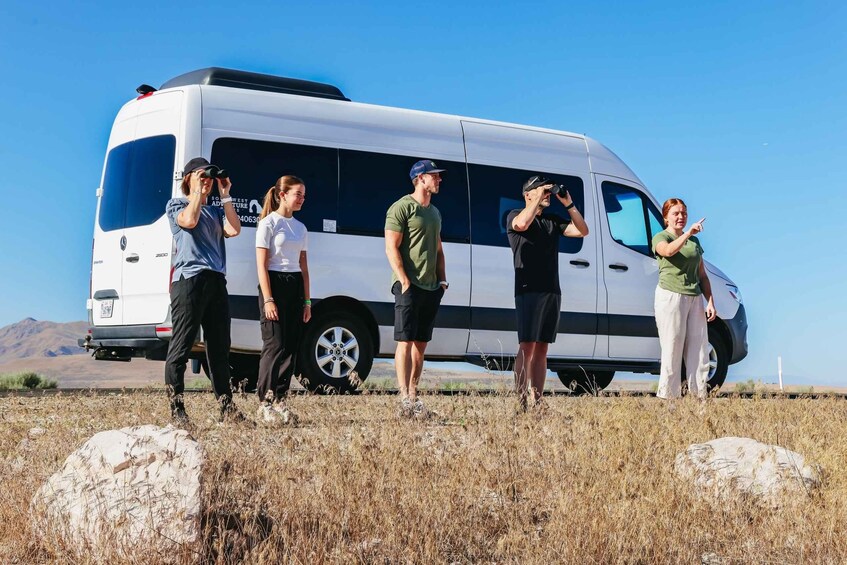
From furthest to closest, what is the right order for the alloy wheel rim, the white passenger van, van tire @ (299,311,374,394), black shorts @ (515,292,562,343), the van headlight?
the van headlight
the alloy wheel rim
van tire @ (299,311,374,394)
the white passenger van
black shorts @ (515,292,562,343)

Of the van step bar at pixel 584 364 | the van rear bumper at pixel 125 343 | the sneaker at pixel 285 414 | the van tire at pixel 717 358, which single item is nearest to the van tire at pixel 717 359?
the van tire at pixel 717 358

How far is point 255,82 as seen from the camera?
10.4m

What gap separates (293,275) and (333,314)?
2.99 metres

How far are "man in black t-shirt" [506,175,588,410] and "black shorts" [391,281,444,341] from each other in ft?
2.22

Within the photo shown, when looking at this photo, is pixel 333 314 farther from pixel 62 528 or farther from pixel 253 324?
pixel 62 528

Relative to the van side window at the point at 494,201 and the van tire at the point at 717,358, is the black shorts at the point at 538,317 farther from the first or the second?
the van tire at the point at 717,358

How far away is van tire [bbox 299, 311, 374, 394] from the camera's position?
9914mm

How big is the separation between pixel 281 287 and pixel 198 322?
698 mm

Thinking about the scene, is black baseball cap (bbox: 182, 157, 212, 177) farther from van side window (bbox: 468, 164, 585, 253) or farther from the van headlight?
the van headlight

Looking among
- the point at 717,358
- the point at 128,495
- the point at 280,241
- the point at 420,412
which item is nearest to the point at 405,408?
the point at 420,412

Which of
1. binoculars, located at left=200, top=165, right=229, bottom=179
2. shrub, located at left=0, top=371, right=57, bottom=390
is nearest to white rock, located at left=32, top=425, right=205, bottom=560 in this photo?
binoculars, located at left=200, top=165, right=229, bottom=179

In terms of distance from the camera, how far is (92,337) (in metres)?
10.3

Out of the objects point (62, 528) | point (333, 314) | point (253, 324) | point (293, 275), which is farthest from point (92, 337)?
point (62, 528)

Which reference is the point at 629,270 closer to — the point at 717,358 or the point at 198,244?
the point at 717,358
